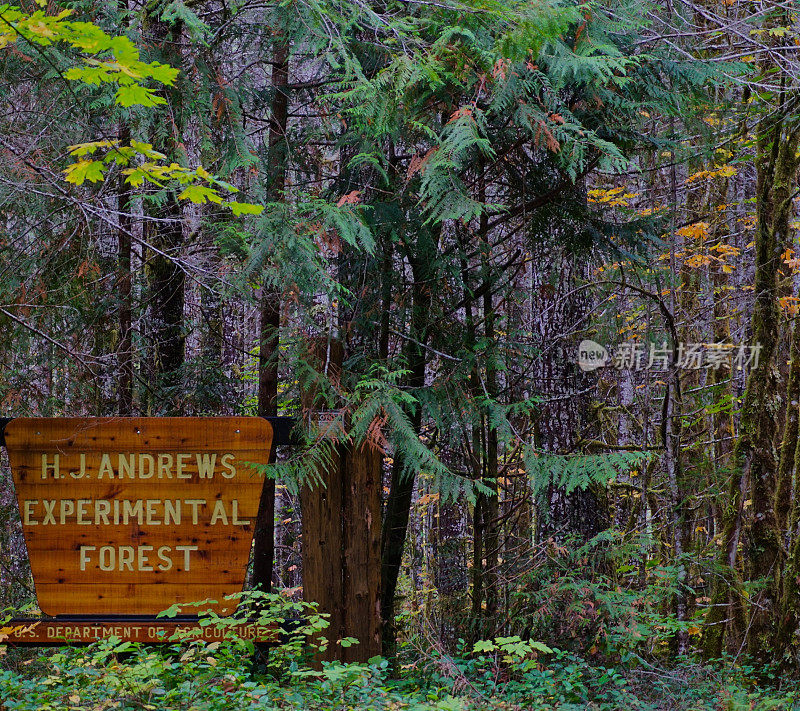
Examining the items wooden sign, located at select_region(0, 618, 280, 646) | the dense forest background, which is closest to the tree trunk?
the dense forest background

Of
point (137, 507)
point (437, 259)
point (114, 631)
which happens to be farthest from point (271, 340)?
point (114, 631)

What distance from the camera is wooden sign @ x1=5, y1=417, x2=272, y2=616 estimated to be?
4.70 m

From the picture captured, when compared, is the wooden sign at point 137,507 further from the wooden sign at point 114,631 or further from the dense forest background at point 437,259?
the dense forest background at point 437,259

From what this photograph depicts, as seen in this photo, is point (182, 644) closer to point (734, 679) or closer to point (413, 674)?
point (413, 674)

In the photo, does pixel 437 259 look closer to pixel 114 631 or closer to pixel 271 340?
pixel 271 340

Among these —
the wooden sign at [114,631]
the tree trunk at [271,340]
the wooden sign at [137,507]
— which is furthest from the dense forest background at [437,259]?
the wooden sign at [114,631]

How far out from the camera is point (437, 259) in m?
5.57

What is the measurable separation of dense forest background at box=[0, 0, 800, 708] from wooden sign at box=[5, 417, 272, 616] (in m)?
0.56

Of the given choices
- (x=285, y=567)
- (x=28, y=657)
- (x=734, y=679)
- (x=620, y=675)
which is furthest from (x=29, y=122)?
(x=285, y=567)

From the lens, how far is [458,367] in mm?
5504

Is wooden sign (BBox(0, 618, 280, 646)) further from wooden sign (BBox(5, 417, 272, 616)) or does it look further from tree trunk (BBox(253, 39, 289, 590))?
tree trunk (BBox(253, 39, 289, 590))

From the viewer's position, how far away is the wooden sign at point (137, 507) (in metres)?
4.70

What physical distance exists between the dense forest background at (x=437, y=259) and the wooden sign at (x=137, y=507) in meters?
0.56

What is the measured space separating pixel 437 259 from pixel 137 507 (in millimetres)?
2844
